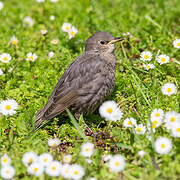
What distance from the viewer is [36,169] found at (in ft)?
11.5

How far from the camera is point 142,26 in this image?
22.4 feet

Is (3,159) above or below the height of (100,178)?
above

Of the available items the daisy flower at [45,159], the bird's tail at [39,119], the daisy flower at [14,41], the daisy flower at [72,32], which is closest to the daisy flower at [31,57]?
the daisy flower at [14,41]

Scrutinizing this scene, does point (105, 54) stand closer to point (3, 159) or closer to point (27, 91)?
point (27, 91)

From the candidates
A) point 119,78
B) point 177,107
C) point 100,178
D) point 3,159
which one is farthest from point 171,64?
point 3,159

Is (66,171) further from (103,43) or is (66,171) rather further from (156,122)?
(103,43)

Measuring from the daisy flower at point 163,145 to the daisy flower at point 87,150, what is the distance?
0.79 meters

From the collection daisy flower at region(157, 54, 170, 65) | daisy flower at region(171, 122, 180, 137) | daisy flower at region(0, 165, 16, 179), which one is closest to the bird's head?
daisy flower at region(157, 54, 170, 65)

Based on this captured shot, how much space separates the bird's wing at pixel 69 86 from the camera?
16.3 feet

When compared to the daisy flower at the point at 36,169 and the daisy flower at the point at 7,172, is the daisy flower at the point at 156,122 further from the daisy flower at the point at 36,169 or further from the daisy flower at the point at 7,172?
the daisy flower at the point at 7,172

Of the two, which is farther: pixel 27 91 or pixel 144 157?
pixel 27 91

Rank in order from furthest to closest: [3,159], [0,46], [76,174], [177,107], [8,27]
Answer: [8,27] → [0,46] → [177,107] → [3,159] → [76,174]

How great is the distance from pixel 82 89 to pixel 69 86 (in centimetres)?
23

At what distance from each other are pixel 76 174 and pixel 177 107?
6.26ft
